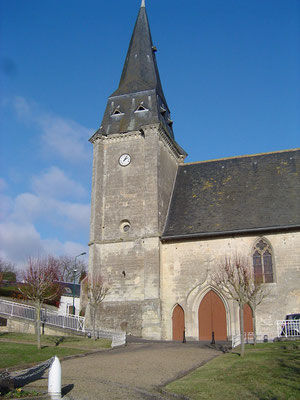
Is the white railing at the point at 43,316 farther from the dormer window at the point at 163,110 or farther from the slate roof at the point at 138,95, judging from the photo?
the dormer window at the point at 163,110

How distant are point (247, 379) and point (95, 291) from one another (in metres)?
13.6

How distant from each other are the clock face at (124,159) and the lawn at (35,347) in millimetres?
12045

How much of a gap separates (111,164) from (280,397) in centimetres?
2255

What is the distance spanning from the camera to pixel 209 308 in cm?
2514

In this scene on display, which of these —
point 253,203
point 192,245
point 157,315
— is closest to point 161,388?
point 157,315

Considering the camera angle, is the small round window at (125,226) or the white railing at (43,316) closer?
the white railing at (43,316)

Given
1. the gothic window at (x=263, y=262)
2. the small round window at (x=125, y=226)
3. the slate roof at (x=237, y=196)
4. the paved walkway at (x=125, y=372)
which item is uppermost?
the slate roof at (x=237, y=196)

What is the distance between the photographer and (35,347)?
1727cm

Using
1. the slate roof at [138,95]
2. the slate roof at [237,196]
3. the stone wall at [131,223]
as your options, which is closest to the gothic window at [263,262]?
the slate roof at [237,196]

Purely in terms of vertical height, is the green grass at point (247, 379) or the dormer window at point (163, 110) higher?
the dormer window at point (163, 110)

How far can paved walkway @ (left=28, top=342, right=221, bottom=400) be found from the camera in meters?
9.54

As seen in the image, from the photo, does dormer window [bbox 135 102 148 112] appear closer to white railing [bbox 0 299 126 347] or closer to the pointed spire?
the pointed spire

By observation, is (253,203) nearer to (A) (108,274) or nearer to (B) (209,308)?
(B) (209,308)

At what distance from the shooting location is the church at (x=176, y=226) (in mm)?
24453
